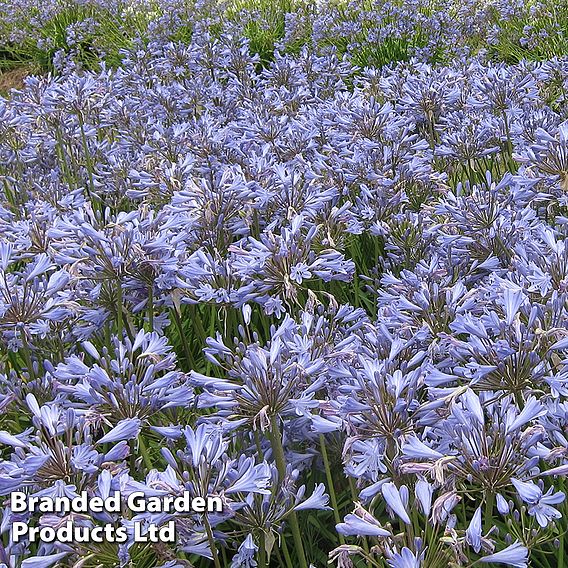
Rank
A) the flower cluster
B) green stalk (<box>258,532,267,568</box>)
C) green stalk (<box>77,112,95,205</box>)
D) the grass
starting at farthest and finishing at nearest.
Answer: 1. the grass
2. green stalk (<box>77,112,95,205</box>)
3. green stalk (<box>258,532,267,568</box>)
4. the flower cluster

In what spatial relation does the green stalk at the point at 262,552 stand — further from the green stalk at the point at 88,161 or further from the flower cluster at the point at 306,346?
the green stalk at the point at 88,161

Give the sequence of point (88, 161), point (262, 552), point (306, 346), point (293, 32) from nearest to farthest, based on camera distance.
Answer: point (262, 552), point (306, 346), point (88, 161), point (293, 32)

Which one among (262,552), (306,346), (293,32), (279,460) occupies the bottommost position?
(262,552)

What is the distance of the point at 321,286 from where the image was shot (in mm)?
4023

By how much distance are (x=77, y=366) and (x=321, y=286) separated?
1.80 meters

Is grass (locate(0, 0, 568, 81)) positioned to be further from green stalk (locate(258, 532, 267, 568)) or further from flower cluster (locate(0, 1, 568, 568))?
green stalk (locate(258, 532, 267, 568))

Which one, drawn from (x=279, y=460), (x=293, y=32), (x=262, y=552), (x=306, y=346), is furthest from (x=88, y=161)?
(x=293, y=32)

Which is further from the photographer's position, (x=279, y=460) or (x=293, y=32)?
(x=293, y=32)

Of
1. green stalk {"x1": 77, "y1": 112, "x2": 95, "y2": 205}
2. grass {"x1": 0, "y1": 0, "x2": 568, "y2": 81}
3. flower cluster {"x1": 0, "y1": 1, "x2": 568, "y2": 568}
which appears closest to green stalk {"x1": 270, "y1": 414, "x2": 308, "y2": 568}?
flower cluster {"x1": 0, "y1": 1, "x2": 568, "y2": 568}

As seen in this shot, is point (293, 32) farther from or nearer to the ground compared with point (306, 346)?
nearer to the ground

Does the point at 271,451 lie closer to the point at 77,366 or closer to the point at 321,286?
the point at 77,366

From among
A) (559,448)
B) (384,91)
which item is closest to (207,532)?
(559,448)

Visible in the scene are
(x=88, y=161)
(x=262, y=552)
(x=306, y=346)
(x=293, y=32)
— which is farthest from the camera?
(x=293, y=32)

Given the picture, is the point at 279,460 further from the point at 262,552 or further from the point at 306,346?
the point at 306,346
